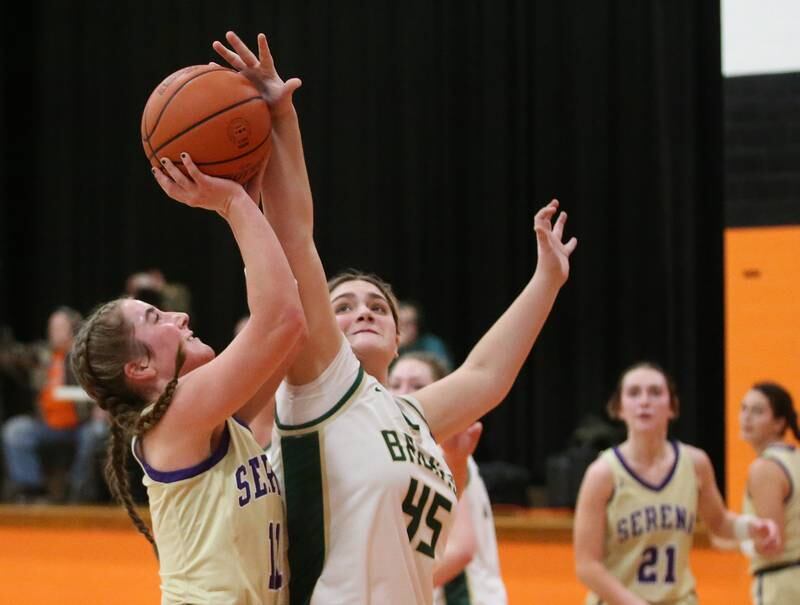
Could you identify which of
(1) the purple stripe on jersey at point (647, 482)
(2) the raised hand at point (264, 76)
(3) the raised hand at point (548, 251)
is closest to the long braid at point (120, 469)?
(2) the raised hand at point (264, 76)

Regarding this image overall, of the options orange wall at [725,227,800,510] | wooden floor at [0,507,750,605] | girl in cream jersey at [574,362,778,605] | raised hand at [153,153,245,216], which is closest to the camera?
raised hand at [153,153,245,216]

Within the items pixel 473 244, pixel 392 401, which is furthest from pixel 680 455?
pixel 473 244

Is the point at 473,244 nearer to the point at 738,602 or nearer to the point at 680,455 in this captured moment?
the point at 738,602

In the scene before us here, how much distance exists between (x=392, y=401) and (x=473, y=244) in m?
8.08

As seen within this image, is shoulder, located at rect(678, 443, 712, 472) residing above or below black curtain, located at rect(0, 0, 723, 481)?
below

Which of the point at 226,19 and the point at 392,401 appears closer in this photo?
the point at 392,401

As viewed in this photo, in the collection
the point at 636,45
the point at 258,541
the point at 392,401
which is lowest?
the point at 258,541

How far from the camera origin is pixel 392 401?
2.53m

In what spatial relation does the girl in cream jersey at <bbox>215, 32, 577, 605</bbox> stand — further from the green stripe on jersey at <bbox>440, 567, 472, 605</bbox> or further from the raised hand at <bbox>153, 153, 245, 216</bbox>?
the green stripe on jersey at <bbox>440, 567, 472, 605</bbox>

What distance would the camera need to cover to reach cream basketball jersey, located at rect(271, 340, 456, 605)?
2344 mm

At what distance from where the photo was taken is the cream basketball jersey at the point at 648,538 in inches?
180

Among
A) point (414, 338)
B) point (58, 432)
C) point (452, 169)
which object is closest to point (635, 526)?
point (414, 338)

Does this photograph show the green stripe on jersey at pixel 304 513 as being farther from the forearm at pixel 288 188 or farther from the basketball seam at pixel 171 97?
the basketball seam at pixel 171 97

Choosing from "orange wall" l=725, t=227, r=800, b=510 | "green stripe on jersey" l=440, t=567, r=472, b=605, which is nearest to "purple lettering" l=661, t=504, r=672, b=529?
"green stripe on jersey" l=440, t=567, r=472, b=605
